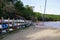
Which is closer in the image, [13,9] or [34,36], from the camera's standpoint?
[34,36]

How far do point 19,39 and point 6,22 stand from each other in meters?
3.59

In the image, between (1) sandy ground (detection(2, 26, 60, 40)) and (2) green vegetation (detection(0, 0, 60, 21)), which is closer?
(1) sandy ground (detection(2, 26, 60, 40))

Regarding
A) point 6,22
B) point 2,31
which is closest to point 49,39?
point 2,31

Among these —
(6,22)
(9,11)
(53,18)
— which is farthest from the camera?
(53,18)

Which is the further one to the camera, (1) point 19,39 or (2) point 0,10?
(2) point 0,10

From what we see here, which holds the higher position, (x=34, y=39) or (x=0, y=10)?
(x=0, y=10)

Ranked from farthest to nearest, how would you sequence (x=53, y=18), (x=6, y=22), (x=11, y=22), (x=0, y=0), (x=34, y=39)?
(x=53, y=18)
(x=0, y=0)
(x=11, y=22)
(x=6, y=22)
(x=34, y=39)

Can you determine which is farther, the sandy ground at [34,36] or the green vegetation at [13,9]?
the green vegetation at [13,9]

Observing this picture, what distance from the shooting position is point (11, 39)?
11016 mm

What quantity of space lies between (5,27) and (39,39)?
3112 mm

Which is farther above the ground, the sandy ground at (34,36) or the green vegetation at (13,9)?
the green vegetation at (13,9)

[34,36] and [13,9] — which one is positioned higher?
[13,9]

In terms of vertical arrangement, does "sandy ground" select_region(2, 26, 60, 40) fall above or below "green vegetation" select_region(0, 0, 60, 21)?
below

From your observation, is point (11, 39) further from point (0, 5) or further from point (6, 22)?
point (0, 5)
